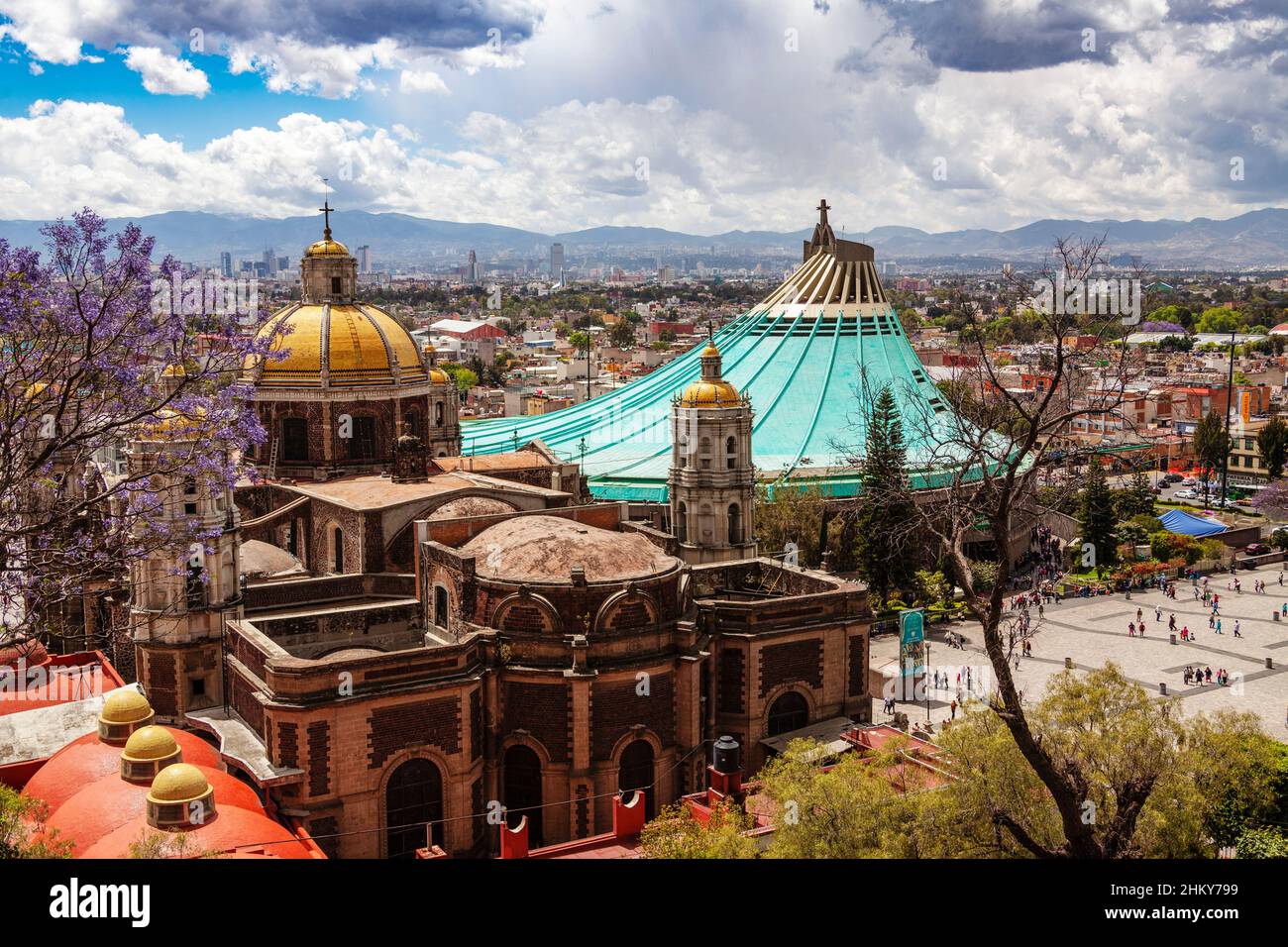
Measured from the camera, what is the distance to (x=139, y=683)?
20.6 meters

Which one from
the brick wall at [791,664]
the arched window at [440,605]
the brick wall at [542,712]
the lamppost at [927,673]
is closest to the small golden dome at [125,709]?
the arched window at [440,605]

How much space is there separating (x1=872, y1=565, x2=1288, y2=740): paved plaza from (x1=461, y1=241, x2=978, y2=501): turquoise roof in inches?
283

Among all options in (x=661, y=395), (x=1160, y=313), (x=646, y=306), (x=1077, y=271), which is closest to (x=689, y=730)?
(x=1077, y=271)

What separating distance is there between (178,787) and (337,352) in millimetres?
14834

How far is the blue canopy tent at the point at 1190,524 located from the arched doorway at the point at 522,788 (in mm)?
33704

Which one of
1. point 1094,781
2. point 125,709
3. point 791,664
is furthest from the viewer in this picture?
point 791,664

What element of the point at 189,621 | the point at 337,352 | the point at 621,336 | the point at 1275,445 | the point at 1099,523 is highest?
the point at 621,336

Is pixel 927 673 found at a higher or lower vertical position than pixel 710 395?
lower

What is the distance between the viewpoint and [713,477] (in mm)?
27750

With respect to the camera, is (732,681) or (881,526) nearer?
(732,681)

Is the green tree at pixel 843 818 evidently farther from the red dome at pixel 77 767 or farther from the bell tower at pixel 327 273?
the bell tower at pixel 327 273

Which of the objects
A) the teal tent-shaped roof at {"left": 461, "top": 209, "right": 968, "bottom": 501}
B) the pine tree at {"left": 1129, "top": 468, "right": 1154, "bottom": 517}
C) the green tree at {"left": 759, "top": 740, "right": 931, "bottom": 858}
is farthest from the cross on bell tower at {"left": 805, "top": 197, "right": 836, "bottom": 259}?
the green tree at {"left": 759, "top": 740, "right": 931, "bottom": 858}

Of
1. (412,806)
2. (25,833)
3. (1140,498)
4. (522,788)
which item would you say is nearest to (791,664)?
(522,788)

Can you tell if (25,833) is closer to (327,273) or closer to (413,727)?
(413,727)
